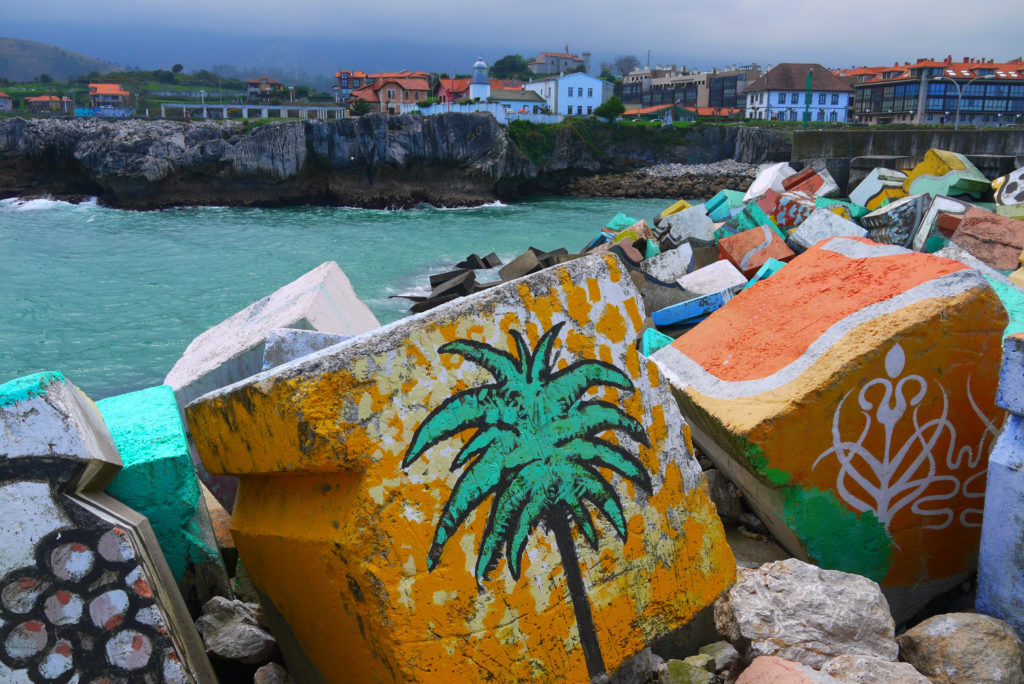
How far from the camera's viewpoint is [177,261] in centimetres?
1579

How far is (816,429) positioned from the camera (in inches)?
Result: 102

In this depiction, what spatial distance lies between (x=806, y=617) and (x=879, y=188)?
1200cm

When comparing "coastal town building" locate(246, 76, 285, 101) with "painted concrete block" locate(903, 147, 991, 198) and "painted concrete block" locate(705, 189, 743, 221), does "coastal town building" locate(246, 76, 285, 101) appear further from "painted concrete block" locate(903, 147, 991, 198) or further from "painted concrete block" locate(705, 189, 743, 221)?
"painted concrete block" locate(903, 147, 991, 198)

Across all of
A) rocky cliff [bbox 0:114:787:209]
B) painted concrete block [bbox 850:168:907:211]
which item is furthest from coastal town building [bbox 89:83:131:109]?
painted concrete block [bbox 850:168:907:211]

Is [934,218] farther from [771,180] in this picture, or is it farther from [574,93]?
[574,93]

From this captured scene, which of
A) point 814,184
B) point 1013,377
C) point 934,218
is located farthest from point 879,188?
point 1013,377

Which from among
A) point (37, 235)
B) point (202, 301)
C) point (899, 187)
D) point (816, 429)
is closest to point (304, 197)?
point (37, 235)

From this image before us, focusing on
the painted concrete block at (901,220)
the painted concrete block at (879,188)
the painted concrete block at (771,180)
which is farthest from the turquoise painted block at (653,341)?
the painted concrete block at (771,180)

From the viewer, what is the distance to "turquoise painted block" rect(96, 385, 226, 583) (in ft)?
6.93

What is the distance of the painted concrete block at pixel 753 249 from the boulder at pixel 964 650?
5.56 meters

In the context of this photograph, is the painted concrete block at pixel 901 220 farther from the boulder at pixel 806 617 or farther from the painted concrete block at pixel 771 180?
the boulder at pixel 806 617

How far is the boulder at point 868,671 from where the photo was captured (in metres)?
1.84

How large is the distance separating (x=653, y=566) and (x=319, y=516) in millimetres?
901

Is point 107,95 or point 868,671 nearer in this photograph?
point 868,671
